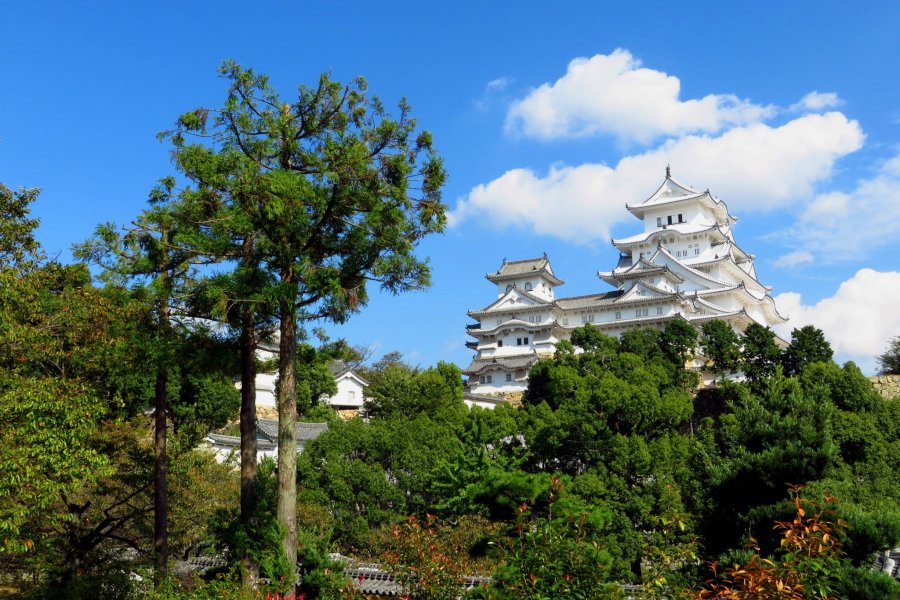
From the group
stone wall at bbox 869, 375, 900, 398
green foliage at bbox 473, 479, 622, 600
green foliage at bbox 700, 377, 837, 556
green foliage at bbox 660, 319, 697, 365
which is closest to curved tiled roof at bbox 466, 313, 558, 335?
green foliage at bbox 660, 319, 697, 365

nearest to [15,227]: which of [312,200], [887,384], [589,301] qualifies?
[312,200]

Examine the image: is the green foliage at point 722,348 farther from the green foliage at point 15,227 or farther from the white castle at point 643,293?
the green foliage at point 15,227

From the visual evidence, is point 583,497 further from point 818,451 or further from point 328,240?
point 328,240

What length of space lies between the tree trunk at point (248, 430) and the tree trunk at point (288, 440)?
0.77 meters

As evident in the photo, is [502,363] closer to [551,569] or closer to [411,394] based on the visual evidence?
[411,394]

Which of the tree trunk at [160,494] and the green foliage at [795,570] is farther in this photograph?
the tree trunk at [160,494]

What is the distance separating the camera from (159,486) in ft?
42.0

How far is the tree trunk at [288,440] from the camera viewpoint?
10.5m

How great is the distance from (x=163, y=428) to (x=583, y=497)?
37.6ft

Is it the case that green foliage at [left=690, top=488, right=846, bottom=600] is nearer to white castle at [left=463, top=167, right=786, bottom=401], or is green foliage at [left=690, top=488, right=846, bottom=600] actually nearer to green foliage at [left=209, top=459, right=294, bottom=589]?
green foliage at [left=209, top=459, right=294, bottom=589]

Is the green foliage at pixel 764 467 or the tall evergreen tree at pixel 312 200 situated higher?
the tall evergreen tree at pixel 312 200

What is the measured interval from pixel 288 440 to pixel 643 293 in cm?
3712

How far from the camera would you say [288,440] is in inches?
425

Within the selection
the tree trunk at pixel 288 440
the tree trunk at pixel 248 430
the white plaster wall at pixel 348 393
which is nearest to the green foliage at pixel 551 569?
the tree trunk at pixel 288 440
